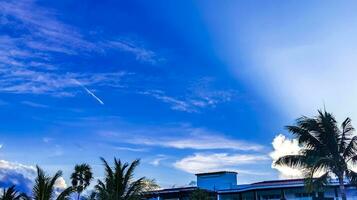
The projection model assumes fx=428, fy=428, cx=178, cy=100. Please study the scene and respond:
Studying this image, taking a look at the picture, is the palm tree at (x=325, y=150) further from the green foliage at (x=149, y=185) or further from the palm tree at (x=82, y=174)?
the palm tree at (x=82, y=174)

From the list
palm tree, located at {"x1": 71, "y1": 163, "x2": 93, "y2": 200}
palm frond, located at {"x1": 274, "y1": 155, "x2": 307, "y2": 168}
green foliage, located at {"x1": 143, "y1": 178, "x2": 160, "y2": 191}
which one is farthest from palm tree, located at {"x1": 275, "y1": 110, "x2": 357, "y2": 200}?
palm tree, located at {"x1": 71, "y1": 163, "x2": 93, "y2": 200}

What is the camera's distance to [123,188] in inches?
1134

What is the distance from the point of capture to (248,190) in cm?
5488

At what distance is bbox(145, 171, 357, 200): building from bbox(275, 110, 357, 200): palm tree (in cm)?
1460

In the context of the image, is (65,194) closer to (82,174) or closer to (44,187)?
(44,187)

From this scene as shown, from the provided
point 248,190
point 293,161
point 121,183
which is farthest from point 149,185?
point 248,190

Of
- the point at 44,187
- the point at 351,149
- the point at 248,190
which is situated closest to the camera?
the point at 44,187

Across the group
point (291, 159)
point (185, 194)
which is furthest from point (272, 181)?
point (291, 159)

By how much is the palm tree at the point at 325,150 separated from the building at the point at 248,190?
47.9ft

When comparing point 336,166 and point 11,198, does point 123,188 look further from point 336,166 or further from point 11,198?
point 336,166

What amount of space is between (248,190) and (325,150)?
2405cm

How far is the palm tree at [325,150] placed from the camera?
31500mm

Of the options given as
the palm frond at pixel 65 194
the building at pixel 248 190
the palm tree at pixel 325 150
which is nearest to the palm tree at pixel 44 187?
the palm frond at pixel 65 194

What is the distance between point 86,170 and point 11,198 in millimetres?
32513
